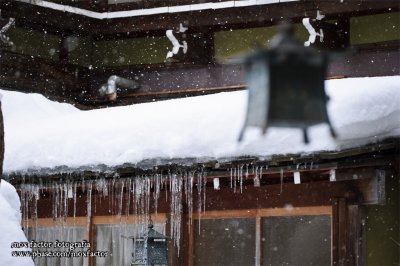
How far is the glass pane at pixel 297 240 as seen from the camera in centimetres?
842

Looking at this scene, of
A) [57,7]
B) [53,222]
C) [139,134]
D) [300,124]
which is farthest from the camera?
[57,7]

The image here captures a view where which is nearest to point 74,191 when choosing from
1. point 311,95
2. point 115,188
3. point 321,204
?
point 115,188

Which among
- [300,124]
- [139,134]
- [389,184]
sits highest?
[139,134]

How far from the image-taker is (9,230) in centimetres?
675

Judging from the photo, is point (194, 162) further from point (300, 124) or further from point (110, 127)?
point (300, 124)

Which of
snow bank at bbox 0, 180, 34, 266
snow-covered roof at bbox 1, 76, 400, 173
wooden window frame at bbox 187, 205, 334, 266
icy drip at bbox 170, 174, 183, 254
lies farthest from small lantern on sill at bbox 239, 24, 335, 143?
icy drip at bbox 170, 174, 183, 254

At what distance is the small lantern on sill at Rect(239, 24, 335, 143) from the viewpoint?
288 cm

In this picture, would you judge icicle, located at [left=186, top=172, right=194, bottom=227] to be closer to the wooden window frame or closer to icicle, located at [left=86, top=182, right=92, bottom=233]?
the wooden window frame

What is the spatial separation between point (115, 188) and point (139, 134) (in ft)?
2.58

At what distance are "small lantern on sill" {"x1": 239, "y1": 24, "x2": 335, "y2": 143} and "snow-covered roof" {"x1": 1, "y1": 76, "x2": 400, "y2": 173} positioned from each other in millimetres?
4304

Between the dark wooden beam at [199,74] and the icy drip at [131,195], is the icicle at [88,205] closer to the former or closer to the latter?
the icy drip at [131,195]

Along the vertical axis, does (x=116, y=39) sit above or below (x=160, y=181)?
above

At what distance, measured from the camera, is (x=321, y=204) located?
8.38m

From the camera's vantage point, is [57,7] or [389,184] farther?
[57,7]
